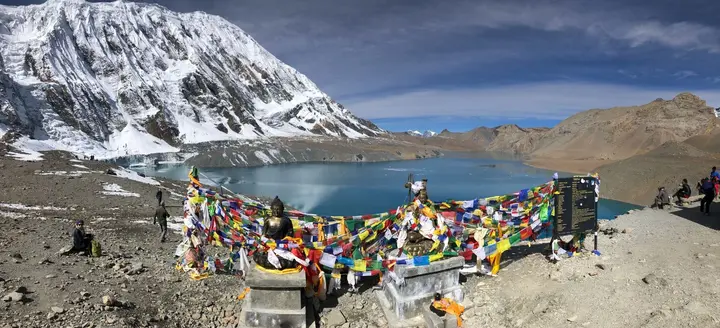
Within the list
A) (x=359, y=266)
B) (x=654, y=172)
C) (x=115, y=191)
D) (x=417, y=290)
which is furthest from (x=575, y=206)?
(x=654, y=172)

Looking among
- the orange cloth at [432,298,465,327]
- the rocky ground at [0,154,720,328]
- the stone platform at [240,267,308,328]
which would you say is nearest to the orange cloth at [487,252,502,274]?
the rocky ground at [0,154,720,328]

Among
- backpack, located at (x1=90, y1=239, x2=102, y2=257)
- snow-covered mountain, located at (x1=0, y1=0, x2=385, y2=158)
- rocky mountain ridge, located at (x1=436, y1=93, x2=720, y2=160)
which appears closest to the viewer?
backpack, located at (x1=90, y1=239, x2=102, y2=257)

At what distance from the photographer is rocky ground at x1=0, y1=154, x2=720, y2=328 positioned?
256 inches

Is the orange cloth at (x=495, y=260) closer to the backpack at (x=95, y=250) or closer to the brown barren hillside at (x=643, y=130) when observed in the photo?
the backpack at (x=95, y=250)

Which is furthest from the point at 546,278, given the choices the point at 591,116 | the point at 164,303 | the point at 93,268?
the point at 591,116

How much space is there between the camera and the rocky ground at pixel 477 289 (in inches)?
256

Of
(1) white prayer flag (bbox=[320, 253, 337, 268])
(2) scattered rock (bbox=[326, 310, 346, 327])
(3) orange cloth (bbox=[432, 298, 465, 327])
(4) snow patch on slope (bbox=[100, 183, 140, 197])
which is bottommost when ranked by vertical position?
(2) scattered rock (bbox=[326, 310, 346, 327])

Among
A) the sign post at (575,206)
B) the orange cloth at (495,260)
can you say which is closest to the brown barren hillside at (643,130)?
the sign post at (575,206)

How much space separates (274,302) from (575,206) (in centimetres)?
728

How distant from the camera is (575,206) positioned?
9.48 metres

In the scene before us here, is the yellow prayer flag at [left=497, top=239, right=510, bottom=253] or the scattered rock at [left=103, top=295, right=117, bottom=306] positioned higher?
the yellow prayer flag at [left=497, top=239, right=510, bottom=253]

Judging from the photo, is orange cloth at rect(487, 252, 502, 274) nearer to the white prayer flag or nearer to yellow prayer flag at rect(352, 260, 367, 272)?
yellow prayer flag at rect(352, 260, 367, 272)

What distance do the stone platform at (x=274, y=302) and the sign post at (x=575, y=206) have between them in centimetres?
615

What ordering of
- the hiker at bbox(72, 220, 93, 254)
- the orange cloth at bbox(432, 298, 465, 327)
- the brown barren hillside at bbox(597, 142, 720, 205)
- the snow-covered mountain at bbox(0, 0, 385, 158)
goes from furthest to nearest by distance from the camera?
the snow-covered mountain at bbox(0, 0, 385, 158) → the brown barren hillside at bbox(597, 142, 720, 205) → the hiker at bbox(72, 220, 93, 254) → the orange cloth at bbox(432, 298, 465, 327)
